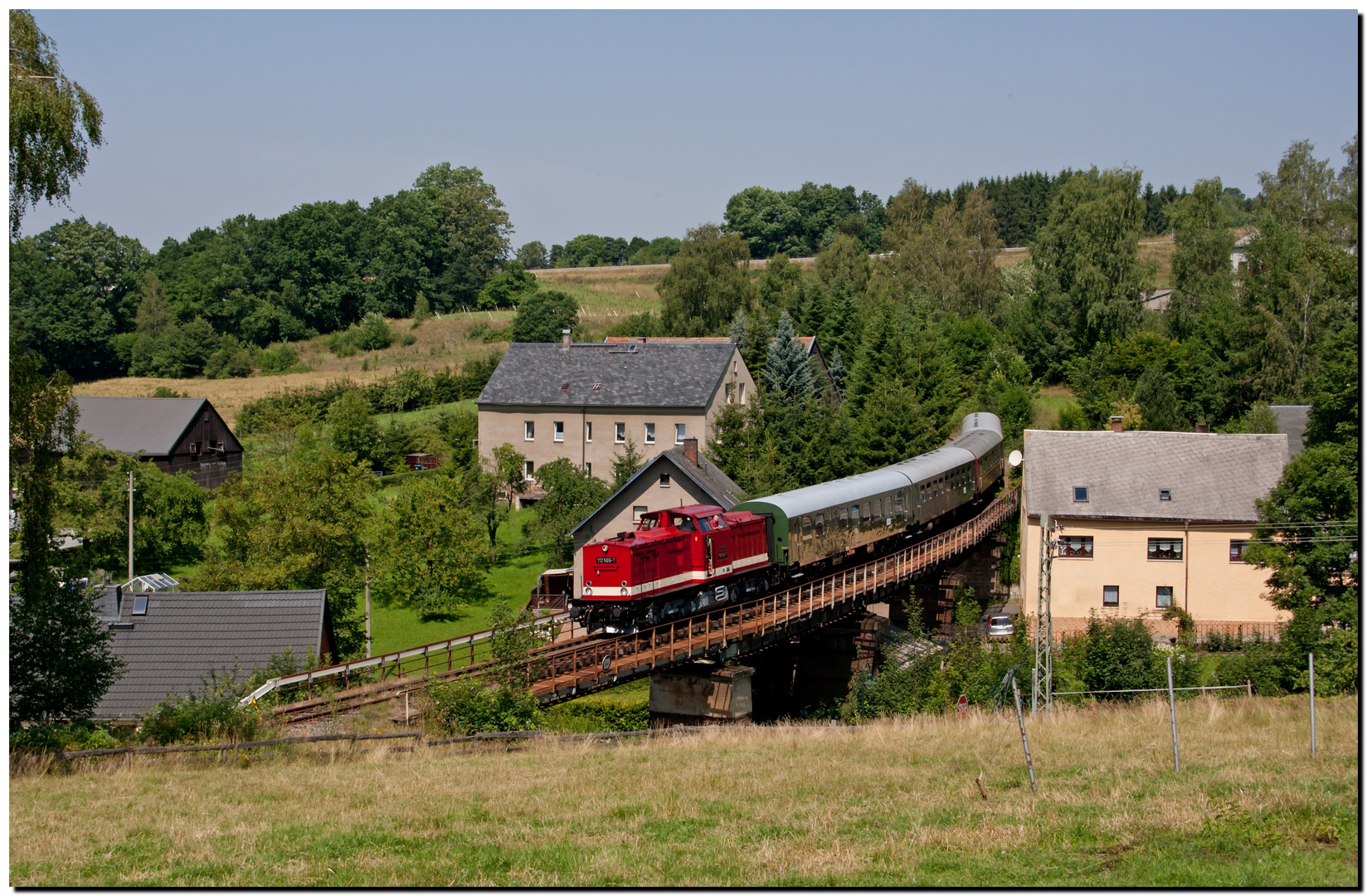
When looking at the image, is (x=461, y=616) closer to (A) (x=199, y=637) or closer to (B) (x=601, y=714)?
(B) (x=601, y=714)

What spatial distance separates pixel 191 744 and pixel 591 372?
40235 millimetres

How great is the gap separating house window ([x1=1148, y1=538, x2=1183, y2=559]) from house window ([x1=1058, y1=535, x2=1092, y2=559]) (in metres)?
2.04

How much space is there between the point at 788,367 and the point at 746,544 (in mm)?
31269

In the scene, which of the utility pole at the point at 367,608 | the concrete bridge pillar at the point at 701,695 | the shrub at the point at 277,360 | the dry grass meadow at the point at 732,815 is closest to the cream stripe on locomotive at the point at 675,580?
the concrete bridge pillar at the point at 701,695

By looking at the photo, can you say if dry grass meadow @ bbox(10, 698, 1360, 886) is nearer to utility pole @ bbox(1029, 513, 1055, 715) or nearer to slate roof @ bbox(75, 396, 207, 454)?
utility pole @ bbox(1029, 513, 1055, 715)

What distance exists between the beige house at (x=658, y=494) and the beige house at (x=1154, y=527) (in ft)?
38.5

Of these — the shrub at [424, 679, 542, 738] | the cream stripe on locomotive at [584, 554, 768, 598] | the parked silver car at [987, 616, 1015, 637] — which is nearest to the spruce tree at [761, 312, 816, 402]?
the parked silver car at [987, 616, 1015, 637]

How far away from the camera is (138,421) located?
59.7 metres

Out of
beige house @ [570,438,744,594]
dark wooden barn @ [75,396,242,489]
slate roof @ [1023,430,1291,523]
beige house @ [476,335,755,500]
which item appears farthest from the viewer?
dark wooden barn @ [75,396,242,489]

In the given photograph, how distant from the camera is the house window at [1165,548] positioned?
38750 millimetres

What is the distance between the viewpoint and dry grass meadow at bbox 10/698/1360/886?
1098cm

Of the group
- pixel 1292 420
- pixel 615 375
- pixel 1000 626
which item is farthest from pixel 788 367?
pixel 1000 626

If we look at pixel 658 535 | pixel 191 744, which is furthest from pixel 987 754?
pixel 191 744

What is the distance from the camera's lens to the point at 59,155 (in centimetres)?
1644
